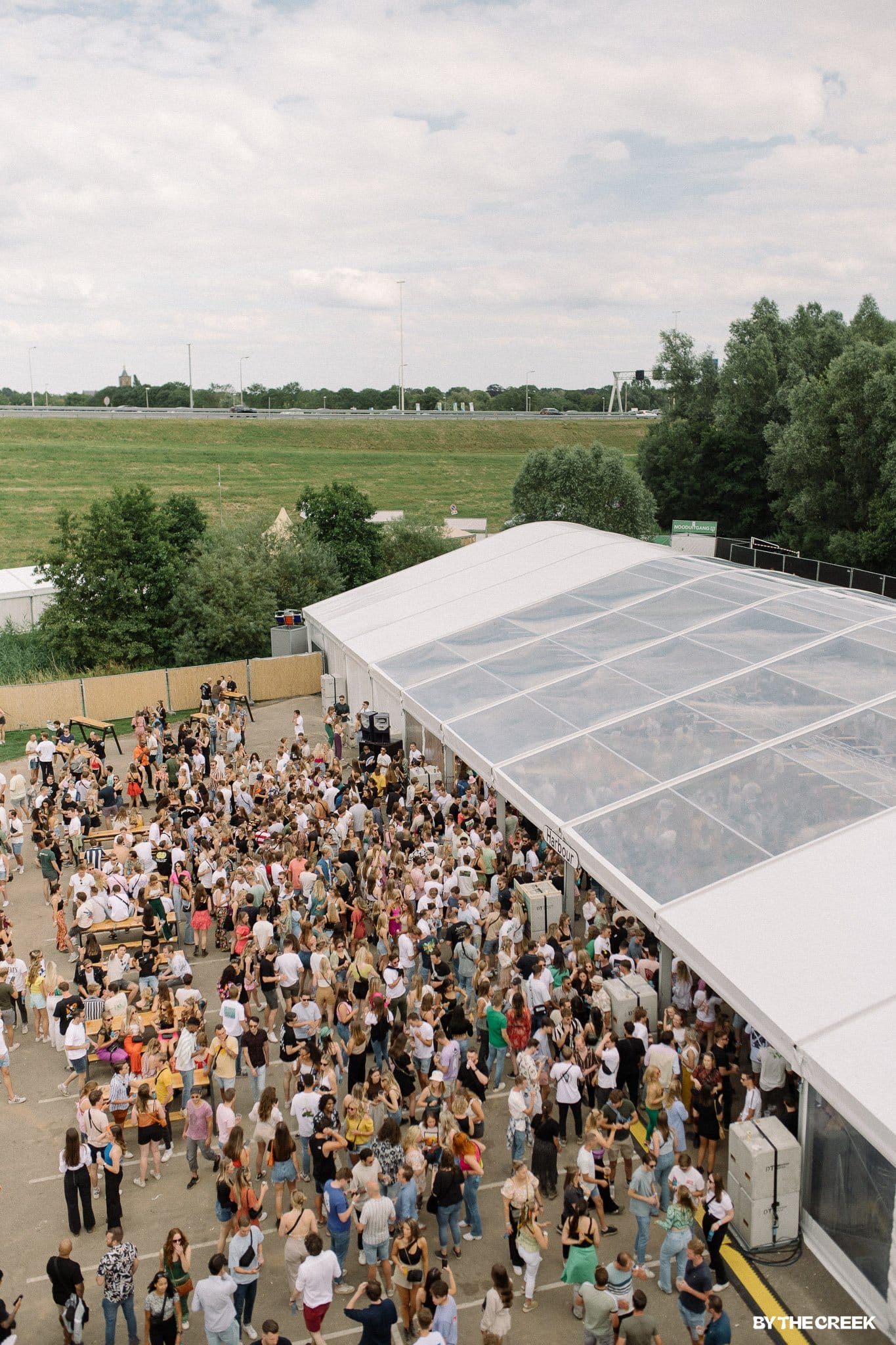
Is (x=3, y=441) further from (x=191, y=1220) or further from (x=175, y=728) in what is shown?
(x=191, y=1220)

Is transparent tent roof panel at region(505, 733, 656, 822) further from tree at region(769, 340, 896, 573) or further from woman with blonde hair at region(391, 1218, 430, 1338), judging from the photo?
tree at region(769, 340, 896, 573)

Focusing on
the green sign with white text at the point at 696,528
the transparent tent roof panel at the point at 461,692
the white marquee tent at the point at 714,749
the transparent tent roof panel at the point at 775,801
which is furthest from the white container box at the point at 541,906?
the green sign with white text at the point at 696,528

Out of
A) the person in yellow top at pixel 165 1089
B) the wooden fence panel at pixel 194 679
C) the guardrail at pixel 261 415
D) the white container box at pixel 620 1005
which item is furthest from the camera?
the guardrail at pixel 261 415

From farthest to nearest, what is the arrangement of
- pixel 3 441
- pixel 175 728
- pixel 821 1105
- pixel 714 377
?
pixel 3 441
pixel 714 377
pixel 175 728
pixel 821 1105

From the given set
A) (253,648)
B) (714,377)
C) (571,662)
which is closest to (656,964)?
(571,662)

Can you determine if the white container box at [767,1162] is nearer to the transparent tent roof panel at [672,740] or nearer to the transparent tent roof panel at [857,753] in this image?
the transparent tent roof panel at [857,753]

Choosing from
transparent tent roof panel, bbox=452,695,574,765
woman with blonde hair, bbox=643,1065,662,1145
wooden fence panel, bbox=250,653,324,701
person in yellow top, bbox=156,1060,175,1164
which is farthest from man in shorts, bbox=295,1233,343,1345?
wooden fence panel, bbox=250,653,324,701
